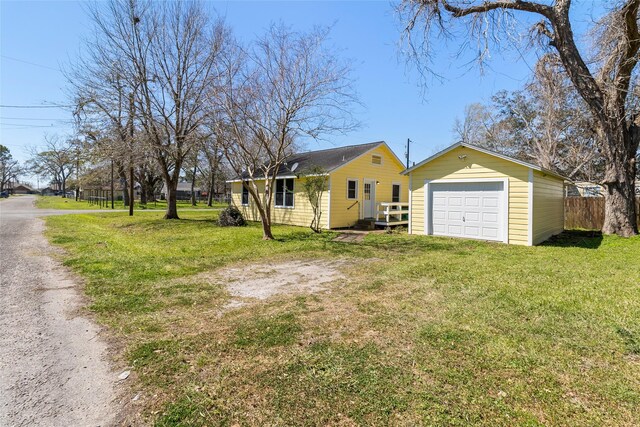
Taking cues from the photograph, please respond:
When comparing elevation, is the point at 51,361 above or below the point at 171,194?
below

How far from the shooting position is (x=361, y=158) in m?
15.6

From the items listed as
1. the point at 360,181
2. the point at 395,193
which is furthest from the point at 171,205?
the point at 395,193

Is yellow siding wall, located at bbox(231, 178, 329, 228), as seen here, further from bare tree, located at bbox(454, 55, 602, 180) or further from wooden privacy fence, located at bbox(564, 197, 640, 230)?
bare tree, located at bbox(454, 55, 602, 180)

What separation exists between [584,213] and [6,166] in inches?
3953

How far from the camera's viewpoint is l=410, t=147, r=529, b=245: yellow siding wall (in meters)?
10.1

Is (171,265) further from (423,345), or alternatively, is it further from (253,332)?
(423,345)

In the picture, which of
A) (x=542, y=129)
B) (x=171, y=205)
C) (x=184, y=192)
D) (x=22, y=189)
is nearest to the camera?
(x=171, y=205)

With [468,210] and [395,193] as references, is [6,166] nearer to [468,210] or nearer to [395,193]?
[395,193]

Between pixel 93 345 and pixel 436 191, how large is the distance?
36.2 ft

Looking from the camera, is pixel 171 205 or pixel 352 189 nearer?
pixel 352 189

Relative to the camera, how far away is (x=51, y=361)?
9.83ft

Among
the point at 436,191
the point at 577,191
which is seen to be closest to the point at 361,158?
the point at 436,191

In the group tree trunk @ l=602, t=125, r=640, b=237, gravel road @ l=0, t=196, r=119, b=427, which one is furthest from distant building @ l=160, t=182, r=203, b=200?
tree trunk @ l=602, t=125, r=640, b=237

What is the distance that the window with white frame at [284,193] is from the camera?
54.5ft
